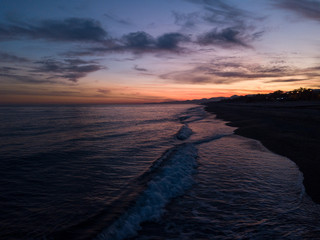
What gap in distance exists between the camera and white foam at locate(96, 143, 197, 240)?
13.8 ft

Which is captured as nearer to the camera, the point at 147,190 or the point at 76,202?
the point at 76,202

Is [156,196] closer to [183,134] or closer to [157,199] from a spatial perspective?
[157,199]

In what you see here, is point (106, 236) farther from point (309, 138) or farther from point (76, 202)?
point (309, 138)

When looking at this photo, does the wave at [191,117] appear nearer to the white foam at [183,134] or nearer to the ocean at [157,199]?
the white foam at [183,134]

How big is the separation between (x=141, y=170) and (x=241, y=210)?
14.5ft

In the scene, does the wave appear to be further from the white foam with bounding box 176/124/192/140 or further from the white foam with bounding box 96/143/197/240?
the white foam with bounding box 96/143/197/240

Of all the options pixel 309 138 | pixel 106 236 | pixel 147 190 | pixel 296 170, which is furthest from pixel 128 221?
pixel 309 138

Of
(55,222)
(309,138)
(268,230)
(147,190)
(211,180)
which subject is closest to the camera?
(268,230)

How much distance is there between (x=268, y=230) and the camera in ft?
13.0

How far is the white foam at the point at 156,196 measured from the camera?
420 centimetres

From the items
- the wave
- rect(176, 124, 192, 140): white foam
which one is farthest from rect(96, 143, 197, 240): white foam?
the wave

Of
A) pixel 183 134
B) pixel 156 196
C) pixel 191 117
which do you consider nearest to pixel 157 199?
pixel 156 196

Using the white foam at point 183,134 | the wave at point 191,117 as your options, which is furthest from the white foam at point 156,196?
the wave at point 191,117

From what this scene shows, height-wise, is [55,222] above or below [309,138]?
below
